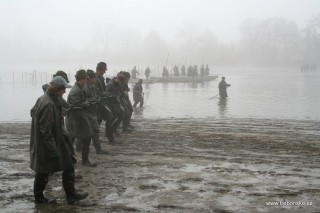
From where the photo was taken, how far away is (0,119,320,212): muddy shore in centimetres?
489

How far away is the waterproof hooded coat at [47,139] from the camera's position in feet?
15.0

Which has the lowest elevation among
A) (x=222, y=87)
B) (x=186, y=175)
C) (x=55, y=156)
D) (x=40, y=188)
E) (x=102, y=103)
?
(x=186, y=175)

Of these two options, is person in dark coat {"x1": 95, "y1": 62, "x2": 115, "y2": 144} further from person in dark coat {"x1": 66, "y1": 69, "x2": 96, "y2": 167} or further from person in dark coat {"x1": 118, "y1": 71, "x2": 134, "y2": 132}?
person in dark coat {"x1": 66, "y1": 69, "x2": 96, "y2": 167}

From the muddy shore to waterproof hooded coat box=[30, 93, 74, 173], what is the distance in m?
0.57

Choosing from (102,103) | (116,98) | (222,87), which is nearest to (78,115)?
(102,103)

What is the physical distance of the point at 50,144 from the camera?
15.0 ft

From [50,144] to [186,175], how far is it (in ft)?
8.29

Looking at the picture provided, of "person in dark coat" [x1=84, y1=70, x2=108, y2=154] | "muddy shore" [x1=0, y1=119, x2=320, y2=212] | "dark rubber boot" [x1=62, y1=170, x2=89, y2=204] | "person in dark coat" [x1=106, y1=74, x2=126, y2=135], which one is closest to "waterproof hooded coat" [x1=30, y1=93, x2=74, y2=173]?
"dark rubber boot" [x1=62, y1=170, x2=89, y2=204]

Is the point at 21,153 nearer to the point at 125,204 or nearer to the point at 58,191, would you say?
the point at 58,191

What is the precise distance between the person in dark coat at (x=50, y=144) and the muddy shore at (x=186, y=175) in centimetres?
27

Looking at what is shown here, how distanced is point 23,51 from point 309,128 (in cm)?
16199

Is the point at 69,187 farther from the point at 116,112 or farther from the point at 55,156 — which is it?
the point at 116,112

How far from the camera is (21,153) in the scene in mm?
8016

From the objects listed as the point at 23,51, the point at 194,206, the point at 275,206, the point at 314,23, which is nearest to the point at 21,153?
the point at 194,206
